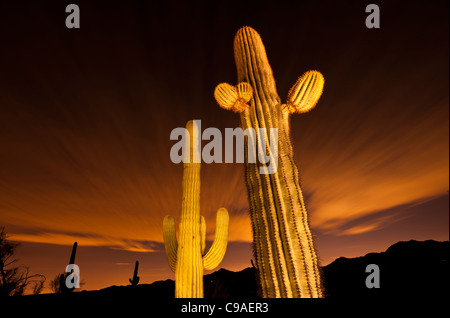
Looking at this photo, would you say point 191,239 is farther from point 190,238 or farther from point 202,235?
point 202,235

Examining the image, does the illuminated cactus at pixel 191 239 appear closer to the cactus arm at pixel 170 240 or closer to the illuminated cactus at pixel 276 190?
the cactus arm at pixel 170 240

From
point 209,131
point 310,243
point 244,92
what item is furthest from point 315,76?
point 209,131

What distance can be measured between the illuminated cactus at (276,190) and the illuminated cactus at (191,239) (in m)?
2.03

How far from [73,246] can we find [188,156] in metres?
14.0

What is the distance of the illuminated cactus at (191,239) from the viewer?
142 inches

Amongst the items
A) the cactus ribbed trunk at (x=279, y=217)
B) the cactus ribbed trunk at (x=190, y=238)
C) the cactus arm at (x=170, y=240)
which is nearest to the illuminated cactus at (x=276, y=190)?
the cactus ribbed trunk at (x=279, y=217)

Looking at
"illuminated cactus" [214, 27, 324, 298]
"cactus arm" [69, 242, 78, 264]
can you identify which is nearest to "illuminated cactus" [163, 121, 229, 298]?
"illuminated cactus" [214, 27, 324, 298]

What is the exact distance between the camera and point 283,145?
7.51 feet

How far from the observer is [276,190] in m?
2.14

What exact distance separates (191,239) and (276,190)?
2.36 m

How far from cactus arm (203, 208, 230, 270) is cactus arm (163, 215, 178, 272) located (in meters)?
0.61

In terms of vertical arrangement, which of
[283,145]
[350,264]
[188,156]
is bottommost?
[350,264]

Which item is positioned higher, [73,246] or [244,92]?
[244,92]
